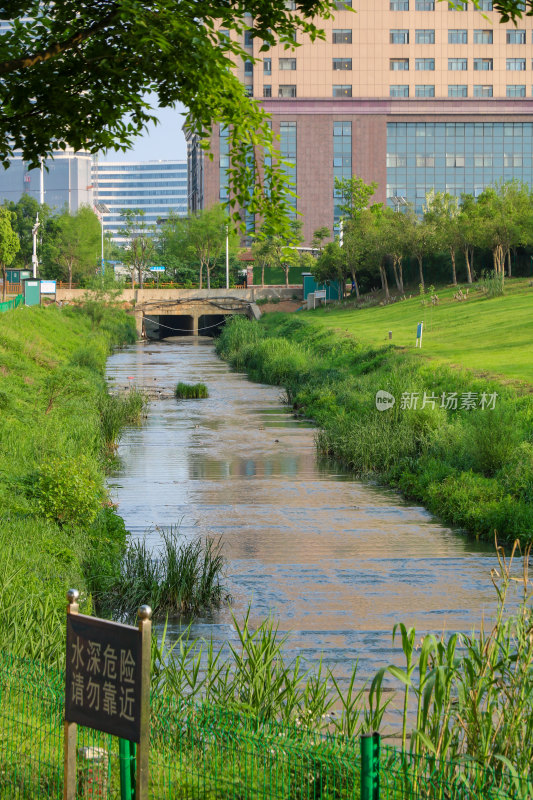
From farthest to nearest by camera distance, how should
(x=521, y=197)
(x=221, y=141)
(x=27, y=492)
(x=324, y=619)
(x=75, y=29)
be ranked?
(x=221, y=141), (x=521, y=197), (x=27, y=492), (x=324, y=619), (x=75, y=29)

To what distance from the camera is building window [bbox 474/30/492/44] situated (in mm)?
110562

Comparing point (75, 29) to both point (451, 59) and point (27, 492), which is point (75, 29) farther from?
point (451, 59)

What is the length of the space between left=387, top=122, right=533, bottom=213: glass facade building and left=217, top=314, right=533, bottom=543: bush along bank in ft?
248

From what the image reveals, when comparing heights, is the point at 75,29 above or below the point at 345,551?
above

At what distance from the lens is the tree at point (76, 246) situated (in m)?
104

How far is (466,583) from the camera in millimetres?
15914

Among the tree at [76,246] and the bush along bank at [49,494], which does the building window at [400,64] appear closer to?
the tree at [76,246]

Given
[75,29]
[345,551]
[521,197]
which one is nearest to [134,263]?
[521,197]

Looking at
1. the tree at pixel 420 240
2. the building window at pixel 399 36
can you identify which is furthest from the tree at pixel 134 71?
the building window at pixel 399 36

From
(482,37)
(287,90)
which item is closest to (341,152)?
(287,90)

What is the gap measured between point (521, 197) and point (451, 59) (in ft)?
198

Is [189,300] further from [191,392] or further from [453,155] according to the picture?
[191,392]

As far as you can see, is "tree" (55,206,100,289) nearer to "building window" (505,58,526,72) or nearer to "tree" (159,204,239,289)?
"tree" (159,204,239,289)

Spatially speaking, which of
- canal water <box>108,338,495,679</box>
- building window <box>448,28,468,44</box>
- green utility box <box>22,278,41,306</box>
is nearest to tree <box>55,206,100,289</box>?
green utility box <box>22,278,41,306</box>
